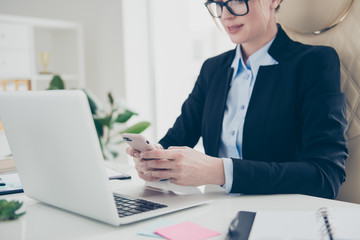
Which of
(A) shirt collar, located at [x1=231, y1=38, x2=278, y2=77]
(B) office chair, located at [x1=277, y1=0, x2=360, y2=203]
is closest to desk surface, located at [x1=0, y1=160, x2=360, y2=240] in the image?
(B) office chair, located at [x1=277, y1=0, x2=360, y2=203]

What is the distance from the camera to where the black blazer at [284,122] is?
0.98 m

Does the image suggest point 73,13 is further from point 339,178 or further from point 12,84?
point 339,178

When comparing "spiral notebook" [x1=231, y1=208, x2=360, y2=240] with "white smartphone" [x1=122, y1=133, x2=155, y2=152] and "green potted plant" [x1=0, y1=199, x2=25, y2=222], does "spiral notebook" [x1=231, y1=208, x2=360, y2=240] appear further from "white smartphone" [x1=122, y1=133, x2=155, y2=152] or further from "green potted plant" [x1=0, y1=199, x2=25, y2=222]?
"green potted plant" [x1=0, y1=199, x2=25, y2=222]

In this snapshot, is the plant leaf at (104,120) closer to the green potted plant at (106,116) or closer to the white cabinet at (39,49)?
the green potted plant at (106,116)

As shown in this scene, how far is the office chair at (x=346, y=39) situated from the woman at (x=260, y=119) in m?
0.06

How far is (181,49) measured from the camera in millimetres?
3533

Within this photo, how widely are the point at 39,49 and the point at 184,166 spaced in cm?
317

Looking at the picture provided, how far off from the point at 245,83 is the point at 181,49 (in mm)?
2221

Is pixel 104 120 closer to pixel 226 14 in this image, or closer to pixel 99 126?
pixel 99 126

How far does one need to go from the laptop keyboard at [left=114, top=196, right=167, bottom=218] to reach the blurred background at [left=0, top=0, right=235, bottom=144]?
2.53 meters

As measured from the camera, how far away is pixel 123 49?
3613 millimetres

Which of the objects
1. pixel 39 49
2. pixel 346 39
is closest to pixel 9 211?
pixel 346 39

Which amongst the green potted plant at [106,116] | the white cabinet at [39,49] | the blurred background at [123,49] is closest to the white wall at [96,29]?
the blurred background at [123,49]

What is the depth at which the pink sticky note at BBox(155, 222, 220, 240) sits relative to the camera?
0.69 metres
